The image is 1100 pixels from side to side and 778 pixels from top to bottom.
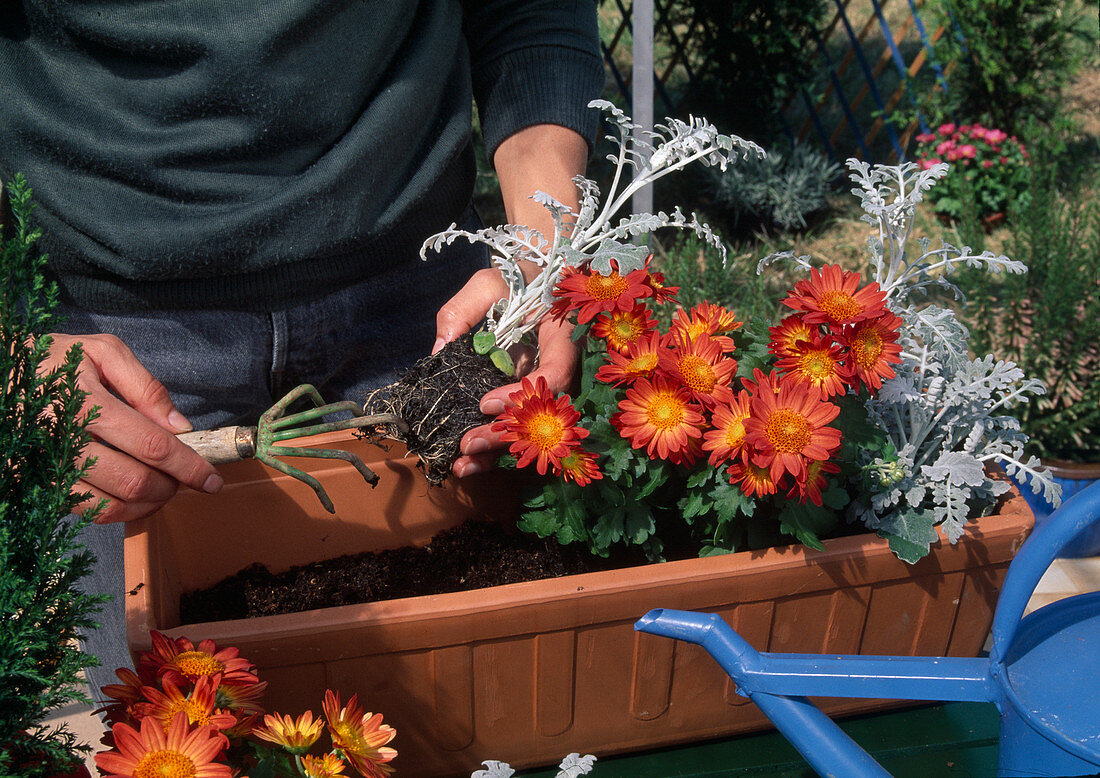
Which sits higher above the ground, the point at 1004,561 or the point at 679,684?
the point at 1004,561

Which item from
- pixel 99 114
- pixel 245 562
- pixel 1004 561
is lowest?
pixel 245 562

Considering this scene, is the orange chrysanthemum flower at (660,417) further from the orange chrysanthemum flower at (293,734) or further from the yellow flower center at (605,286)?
the orange chrysanthemum flower at (293,734)

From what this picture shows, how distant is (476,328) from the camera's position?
1317 millimetres

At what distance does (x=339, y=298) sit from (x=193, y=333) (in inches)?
9.0

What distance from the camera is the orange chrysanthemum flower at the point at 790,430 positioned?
0.91 metres

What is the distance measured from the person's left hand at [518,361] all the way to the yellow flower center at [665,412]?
0.19 metres

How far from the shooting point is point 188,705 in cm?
74

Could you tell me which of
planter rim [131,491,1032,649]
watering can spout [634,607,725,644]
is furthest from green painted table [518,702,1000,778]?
watering can spout [634,607,725,644]

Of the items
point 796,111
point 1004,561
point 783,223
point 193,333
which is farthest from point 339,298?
point 796,111

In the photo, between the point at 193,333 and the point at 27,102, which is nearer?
the point at 27,102

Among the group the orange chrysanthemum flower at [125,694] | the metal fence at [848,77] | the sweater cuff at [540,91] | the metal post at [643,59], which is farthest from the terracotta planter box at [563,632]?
the metal fence at [848,77]

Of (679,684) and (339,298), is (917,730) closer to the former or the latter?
(679,684)

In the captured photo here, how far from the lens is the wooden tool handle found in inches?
42.1

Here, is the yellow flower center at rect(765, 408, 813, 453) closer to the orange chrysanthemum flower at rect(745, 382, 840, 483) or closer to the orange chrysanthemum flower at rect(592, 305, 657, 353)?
the orange chrysanthemum flower at rect(745, 382, 840, 483)
